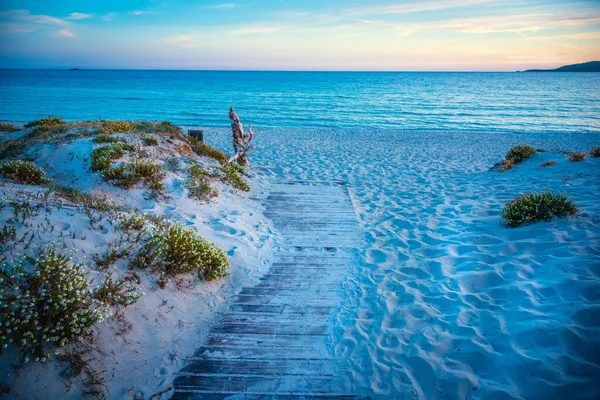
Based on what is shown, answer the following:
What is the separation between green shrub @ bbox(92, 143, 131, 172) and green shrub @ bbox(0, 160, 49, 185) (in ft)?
4.34

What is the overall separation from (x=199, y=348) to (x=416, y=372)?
9.50 feet

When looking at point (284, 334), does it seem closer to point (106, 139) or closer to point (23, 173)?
point (23, 173)

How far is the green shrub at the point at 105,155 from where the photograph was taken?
27.6 feet

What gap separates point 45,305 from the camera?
382cm

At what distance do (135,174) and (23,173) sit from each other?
85.5 inches

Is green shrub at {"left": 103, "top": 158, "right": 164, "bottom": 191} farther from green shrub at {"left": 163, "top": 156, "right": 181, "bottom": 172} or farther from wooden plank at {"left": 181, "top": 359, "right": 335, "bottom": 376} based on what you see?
wooden plank at {"left": 181, "top": 359, "right": 335, "bottom": 376}

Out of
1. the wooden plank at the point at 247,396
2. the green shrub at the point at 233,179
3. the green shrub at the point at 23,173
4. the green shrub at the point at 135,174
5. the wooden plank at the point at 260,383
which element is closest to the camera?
the wooden plank at the point at 247,396

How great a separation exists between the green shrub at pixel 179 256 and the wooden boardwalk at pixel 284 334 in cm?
72

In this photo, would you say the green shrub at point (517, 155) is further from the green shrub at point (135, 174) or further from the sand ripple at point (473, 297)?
the green shrub at point (135, 174)

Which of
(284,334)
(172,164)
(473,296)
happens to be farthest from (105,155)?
(473,296)

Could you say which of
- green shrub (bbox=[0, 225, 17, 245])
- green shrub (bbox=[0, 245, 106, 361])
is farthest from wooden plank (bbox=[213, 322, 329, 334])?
green shrub (bbox=[0, 225, 17, 245])

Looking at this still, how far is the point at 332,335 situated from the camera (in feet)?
16.0

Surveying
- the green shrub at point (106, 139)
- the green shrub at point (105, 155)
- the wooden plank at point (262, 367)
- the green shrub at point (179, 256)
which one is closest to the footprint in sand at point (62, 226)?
the green shrub at point (179, 256)

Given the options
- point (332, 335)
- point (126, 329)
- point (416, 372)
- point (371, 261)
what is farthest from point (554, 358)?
point (126, 329)
